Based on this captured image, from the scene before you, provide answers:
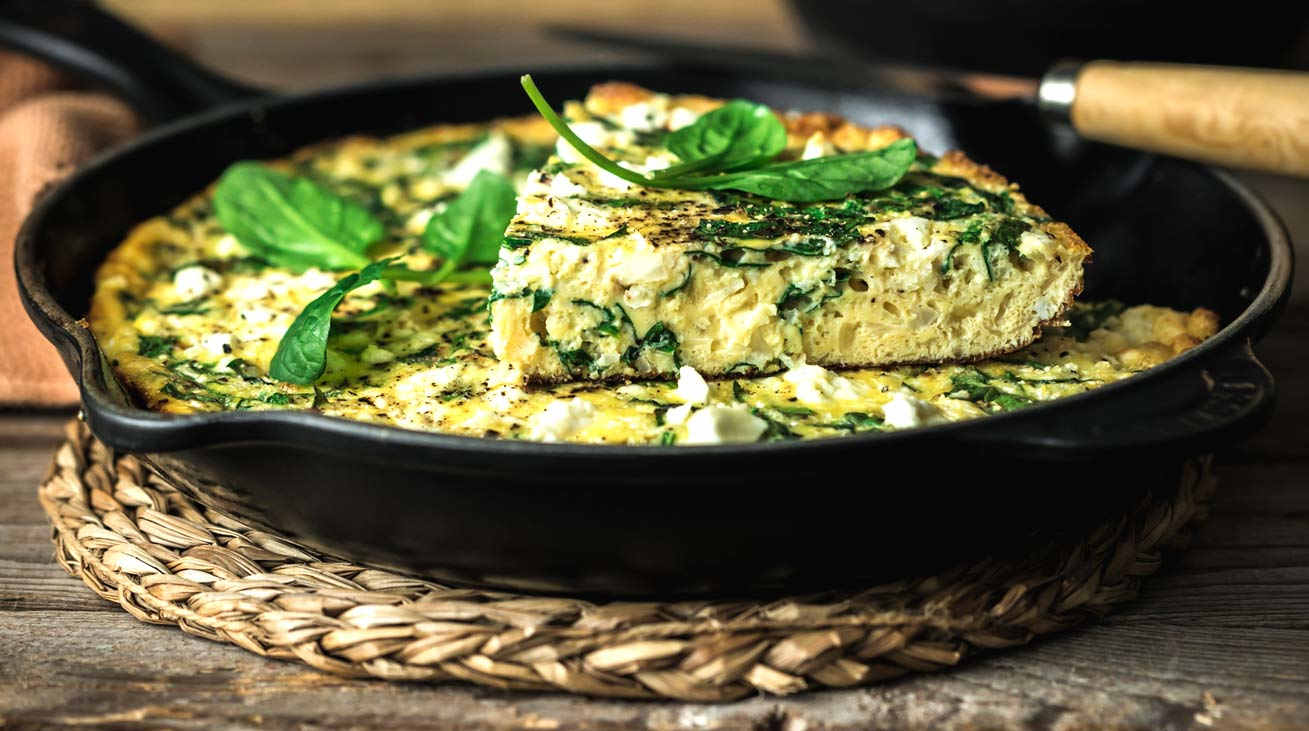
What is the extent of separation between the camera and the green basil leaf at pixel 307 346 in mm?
2465

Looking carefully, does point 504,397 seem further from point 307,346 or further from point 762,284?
point 762,284

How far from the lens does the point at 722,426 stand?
2.14 m

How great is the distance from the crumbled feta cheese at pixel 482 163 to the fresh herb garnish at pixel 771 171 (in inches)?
30.5

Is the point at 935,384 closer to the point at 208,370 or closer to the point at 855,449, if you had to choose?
the point at 855,449

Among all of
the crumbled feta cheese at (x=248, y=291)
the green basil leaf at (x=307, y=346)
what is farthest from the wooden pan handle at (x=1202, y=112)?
the crumbled feta cheese at (x=248, y=291)

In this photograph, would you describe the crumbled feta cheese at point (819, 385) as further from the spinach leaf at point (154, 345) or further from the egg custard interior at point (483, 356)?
the spinach leaf at point (154, 345)

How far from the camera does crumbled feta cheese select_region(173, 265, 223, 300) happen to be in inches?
115

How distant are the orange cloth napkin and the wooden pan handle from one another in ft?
8.45

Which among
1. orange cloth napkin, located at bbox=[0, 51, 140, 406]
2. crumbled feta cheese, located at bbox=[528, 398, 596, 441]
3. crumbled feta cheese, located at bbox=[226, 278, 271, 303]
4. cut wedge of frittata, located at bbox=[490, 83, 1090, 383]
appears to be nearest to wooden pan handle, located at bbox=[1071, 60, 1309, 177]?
cut wedge of frittata, located at bbox=[490, 83, 1090, 383]

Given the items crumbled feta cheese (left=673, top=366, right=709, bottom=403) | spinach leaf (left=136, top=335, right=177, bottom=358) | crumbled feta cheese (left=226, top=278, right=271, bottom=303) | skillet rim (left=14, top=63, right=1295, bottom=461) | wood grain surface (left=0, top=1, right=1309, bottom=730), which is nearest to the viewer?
skillet rim (left=14, top=63, right=1295, bottom=461)

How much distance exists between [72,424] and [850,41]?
8.82 feet

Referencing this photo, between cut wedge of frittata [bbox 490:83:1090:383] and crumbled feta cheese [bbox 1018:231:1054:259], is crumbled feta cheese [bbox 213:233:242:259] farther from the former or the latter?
crumbled feta cheese [bbox 1018:231:1054:259]

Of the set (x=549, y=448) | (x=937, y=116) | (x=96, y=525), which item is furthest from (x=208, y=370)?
(x=937, y=116)

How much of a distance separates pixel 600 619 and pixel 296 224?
134cm
